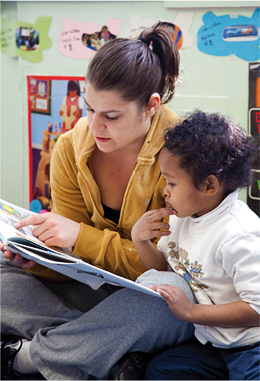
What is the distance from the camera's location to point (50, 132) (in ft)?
7.16

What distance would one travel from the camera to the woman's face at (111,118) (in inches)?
42.6

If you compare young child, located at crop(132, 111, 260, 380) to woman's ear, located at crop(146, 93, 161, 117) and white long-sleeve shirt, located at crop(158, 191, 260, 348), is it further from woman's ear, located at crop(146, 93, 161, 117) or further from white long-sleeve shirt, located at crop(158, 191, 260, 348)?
woman's ear, located at crop(146, 93, 161, 117)

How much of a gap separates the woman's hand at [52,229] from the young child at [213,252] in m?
0.22

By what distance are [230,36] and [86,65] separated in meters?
0.66

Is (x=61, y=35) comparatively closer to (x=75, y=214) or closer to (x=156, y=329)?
(x=75, y=214)

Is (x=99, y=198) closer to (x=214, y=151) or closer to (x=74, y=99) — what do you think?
(x=214, y=151)

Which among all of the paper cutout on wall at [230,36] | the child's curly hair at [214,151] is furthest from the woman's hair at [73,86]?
the child's curly hair at [214,151]

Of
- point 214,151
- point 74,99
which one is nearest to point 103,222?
point 214,151

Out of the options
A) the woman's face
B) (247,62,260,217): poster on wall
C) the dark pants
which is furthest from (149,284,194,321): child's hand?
(247,62,260,217): poster on wall

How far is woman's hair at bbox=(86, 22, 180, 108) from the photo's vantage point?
1.08 m

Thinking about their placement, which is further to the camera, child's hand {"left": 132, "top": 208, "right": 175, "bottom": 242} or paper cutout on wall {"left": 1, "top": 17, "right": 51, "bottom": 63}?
paper cutout on wall {"left": 1, "top": 17, "right": 51, "bottom": 63}

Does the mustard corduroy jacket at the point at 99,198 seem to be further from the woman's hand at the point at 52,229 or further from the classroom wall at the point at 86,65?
the classroom wall at the point at 86,65

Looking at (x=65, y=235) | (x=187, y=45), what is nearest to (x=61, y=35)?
(x=187, y=45)

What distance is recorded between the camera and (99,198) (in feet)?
4.19
